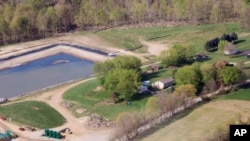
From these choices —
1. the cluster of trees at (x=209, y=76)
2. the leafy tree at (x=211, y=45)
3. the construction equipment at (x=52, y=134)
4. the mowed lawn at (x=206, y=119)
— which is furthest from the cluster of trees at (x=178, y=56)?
the construction equipment at (x=52, y=134)

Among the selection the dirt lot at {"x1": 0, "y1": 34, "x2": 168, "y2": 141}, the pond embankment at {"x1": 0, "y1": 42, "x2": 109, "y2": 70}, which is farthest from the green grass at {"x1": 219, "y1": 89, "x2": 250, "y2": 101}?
the pond embankment at {"x1": 0, "y1": 42, "x2": 109, "y2": 70}

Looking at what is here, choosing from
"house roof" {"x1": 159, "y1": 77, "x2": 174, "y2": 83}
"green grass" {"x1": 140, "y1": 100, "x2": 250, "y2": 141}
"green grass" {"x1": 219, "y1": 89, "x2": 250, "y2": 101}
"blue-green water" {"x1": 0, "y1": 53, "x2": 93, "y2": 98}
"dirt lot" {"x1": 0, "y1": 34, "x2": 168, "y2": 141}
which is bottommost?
"blue-green water" {"x1": 0, "y1": 53, "x2": 93, "y2": 98}

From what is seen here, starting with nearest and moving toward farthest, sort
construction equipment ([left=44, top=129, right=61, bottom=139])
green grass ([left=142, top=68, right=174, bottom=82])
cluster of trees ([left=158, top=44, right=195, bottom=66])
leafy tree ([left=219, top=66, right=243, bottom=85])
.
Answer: construction equipment ([left=44, top=129, right=61, bottom=139]), leafy tree ([left=219, top=66, right=243, bottom=85]), green grass ([left=142, top=68, right=174, bottom=82]), cluster of trees ([left=158, top=44, right=195, bottom=66])

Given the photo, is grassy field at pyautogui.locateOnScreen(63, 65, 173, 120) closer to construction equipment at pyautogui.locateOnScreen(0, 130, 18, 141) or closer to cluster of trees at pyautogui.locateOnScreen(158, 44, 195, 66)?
cluster of trees at pyautogui.locateOnScreen(158, 44, 195, 66)

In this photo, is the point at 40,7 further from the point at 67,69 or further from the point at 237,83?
the point at 237,83

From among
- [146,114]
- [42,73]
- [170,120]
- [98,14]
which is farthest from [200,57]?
[98,14]

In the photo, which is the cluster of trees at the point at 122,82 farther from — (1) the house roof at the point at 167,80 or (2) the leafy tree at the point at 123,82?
(1) the house roof at the point at 167,80

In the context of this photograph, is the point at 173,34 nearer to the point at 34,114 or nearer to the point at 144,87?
the point at 144,87

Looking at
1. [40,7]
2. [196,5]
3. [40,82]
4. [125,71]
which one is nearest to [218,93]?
[125,71]
